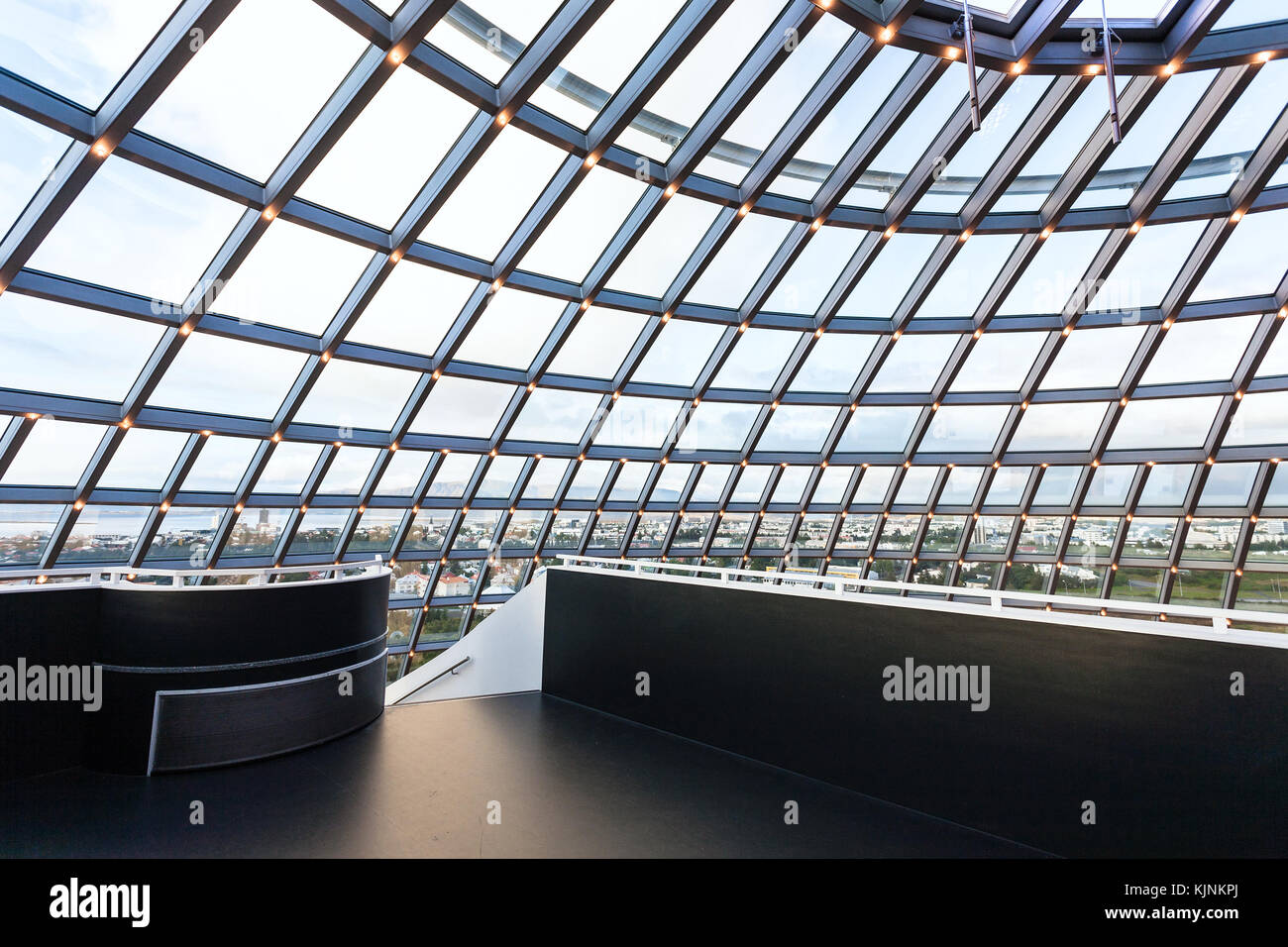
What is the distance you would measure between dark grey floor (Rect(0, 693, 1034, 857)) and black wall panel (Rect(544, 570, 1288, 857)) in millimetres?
303

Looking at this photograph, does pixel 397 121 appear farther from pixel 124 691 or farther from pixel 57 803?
pixel 57 803

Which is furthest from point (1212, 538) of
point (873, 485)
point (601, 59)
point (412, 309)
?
point (412, 309)

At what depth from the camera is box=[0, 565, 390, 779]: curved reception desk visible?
221 inches

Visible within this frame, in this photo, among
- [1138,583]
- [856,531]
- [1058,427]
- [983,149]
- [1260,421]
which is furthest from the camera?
[856,531]

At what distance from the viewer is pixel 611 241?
11.0 metres

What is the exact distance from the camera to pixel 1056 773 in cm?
447

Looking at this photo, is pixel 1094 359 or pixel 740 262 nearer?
pixel 740 262

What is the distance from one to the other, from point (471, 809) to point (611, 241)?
8725 mm

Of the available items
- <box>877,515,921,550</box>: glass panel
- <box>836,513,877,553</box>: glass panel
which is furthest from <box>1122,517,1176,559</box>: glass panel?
<box>836,513,877,553</box>: glass panel

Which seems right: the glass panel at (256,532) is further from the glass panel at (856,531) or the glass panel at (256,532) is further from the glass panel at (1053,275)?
the glass panel at (1053,275)

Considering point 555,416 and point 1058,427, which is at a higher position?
point 1058,427

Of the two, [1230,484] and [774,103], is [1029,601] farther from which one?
[1230,484]

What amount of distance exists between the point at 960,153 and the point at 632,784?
37.0 feet

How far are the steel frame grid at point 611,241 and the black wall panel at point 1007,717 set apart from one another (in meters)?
6.16
